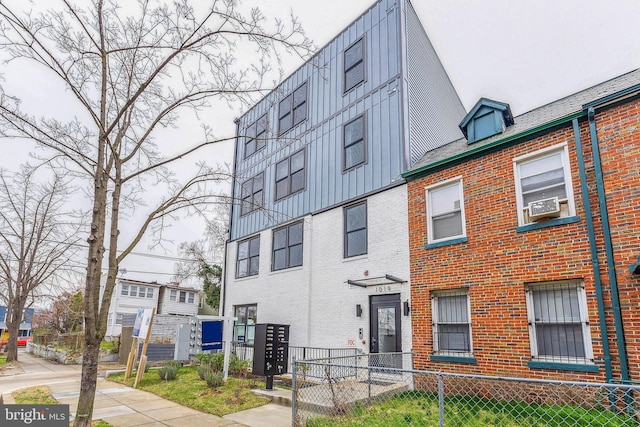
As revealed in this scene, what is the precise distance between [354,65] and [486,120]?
589cm

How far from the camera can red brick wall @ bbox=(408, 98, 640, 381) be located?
23.6 ft

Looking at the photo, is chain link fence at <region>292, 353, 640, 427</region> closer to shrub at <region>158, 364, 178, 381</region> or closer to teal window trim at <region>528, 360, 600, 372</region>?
teal window trim at <region>528, 360, 600, 372</region>

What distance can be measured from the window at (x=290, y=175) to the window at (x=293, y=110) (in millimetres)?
1461

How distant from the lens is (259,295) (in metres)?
16.3

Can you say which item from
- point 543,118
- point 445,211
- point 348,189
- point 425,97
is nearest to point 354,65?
point 425,97

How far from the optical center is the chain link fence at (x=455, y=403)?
20.4 feet

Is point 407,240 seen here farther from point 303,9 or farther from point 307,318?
point 303,9

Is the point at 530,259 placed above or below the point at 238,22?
below

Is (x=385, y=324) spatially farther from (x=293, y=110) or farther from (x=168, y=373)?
(x=293, y=110)

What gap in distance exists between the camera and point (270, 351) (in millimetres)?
11062

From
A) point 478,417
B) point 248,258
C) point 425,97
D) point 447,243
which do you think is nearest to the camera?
point 478,417

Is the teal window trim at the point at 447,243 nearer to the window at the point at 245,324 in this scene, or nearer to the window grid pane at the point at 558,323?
the window grid pane at the point at 558,323

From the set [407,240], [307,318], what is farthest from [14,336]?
[407,240]

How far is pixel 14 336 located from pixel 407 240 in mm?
22845
